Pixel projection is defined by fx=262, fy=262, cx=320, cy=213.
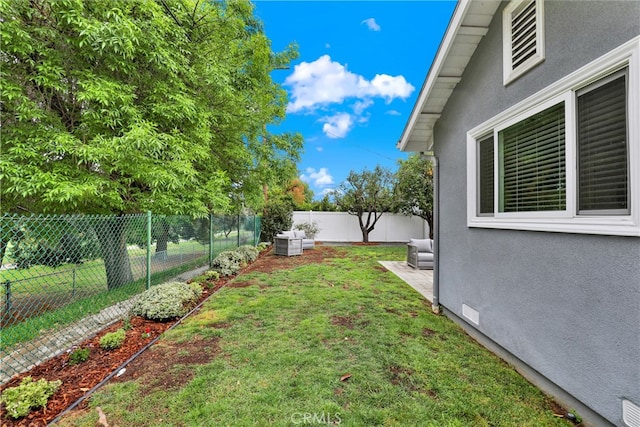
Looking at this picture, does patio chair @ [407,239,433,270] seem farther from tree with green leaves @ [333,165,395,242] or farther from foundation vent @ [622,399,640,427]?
tree with green leaves @ [333,165,395,242]

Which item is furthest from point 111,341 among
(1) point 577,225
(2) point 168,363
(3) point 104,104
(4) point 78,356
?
(1) point 577,225

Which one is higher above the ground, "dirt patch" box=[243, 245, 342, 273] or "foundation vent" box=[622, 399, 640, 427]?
"foundation vent" box=[622, 399, 640, 427]

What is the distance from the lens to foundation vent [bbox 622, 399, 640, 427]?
1.66 meters

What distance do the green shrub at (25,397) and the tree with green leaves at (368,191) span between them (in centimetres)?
1377

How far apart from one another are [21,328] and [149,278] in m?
1.75

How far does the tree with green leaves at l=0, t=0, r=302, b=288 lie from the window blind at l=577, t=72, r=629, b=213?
500cm

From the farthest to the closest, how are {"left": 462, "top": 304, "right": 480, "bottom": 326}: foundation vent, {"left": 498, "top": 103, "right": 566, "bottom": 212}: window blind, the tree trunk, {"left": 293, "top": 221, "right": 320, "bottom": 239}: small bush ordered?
{"left": 293, "top": 221, "right": 320, "bottom": 239}: small bush, the tree trunk, {"left": 462, "top": 304, "right": 480, "bottom": 326}: foundation vent, {"left": 498, "top": 103, "right": 566, "bottom": 212}: window blind

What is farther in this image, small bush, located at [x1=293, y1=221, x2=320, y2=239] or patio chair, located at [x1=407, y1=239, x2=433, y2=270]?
small bush, located at [x1=293, y1=221, x2=320, y2=239]

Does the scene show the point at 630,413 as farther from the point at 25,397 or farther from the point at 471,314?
the point at 25,397

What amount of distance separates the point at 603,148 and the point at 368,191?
1285cm

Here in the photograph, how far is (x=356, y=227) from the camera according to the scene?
16391mm

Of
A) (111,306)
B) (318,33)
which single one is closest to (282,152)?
(318,33)

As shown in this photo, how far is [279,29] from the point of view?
9.66 meters

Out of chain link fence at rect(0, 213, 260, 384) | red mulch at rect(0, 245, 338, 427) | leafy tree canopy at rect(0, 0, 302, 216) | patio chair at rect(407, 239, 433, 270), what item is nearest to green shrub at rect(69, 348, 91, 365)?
red mulch at rect(0, 245, 338, 427)
